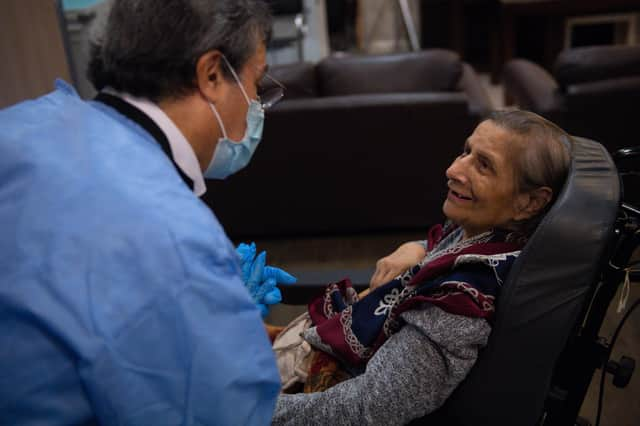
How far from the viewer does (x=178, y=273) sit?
0.66m

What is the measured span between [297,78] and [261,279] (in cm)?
161

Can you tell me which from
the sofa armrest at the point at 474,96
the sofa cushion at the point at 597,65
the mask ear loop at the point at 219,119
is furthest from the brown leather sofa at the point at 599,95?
the mask ear loop at the point at 219,119

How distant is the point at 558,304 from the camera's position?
2.73ft

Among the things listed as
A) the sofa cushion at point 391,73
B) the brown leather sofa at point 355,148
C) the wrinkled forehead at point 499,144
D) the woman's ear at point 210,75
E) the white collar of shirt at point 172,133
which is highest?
the woman's ear at point 210,75

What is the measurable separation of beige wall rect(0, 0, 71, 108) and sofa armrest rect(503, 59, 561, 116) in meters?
1.99

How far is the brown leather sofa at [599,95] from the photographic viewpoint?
7.61 feet

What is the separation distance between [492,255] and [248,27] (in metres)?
0.55

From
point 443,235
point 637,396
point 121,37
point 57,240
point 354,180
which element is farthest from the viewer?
point 354,180

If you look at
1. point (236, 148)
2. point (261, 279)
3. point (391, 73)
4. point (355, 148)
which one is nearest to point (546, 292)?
point (236, 148)

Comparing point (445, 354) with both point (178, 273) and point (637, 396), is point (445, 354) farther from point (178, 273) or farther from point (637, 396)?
point (637, 396)

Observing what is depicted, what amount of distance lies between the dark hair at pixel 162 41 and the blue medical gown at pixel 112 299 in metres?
0.14

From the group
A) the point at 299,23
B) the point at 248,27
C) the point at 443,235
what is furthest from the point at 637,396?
the point at 299,23

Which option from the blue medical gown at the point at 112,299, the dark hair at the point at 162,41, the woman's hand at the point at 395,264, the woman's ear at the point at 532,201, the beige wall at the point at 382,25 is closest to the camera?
the blue medical gown at the point at 112,299

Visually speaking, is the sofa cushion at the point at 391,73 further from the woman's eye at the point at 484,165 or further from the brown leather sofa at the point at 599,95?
the woman's eye at the point at 484,165
